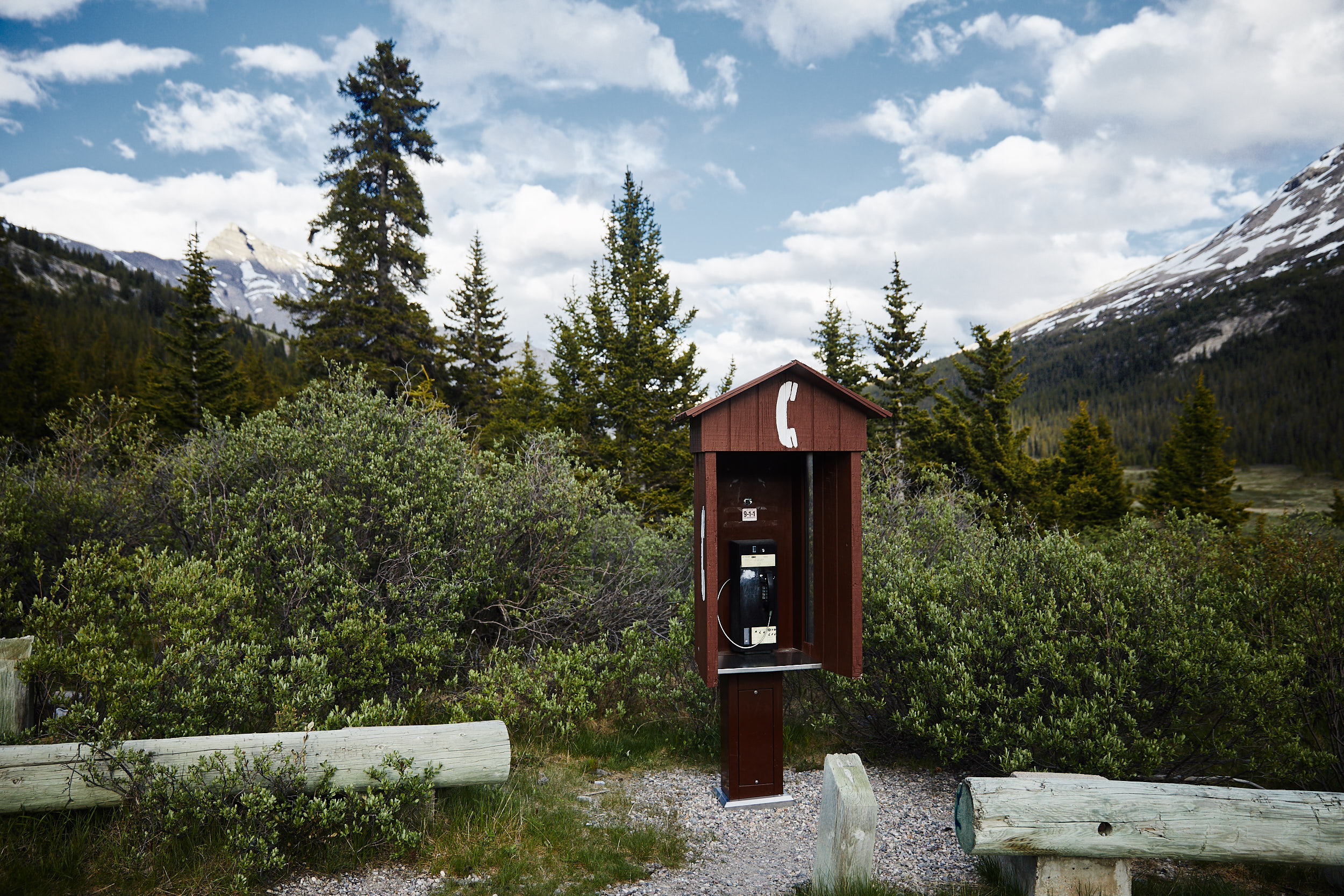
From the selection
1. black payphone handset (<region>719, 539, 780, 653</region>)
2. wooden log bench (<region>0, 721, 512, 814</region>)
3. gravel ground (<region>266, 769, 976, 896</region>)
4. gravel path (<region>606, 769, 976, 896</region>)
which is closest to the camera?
wooden log bench (<region>0, 721, 512, 814</region>)

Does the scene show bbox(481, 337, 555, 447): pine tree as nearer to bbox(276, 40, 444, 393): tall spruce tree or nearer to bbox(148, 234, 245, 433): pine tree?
bbox(276, 40, 444, 393): tall spruce tree

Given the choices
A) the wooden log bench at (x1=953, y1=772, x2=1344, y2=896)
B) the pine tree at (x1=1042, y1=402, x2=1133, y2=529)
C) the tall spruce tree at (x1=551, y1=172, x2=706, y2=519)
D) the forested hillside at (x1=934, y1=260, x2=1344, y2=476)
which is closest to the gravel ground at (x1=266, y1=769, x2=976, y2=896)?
the wooden log bench at (x1=953, y1=772, x2=1344, y2=896)

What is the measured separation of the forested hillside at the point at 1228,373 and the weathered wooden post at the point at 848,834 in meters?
41.0

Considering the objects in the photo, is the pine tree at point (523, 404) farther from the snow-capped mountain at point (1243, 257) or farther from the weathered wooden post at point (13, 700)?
the snow-capped mountain at point (1243, 257)

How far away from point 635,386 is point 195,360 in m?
Answer: 18.3

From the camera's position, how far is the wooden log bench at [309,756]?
138 inches

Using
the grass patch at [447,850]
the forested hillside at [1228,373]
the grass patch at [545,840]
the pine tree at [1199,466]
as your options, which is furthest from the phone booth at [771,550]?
the forested hillside at [1228,373]

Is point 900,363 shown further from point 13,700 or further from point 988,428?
point 13,700

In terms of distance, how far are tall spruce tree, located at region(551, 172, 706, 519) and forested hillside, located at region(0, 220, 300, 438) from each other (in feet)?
33.3

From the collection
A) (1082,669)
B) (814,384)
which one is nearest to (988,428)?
(1082,669)

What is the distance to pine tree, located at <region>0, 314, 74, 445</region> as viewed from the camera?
24.2 m

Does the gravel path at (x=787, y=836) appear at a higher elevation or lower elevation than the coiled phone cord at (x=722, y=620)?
lower

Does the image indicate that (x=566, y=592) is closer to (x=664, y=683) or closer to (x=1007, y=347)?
(x=664, y=683)

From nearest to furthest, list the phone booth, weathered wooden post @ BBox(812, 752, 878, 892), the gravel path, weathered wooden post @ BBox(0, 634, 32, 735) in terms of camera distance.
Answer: weathered wooden post @ BBox(812, 752, 878, 892), the gravel path, weathered wooden post @ BBox(0, 634, 32, 735), the phone booth
